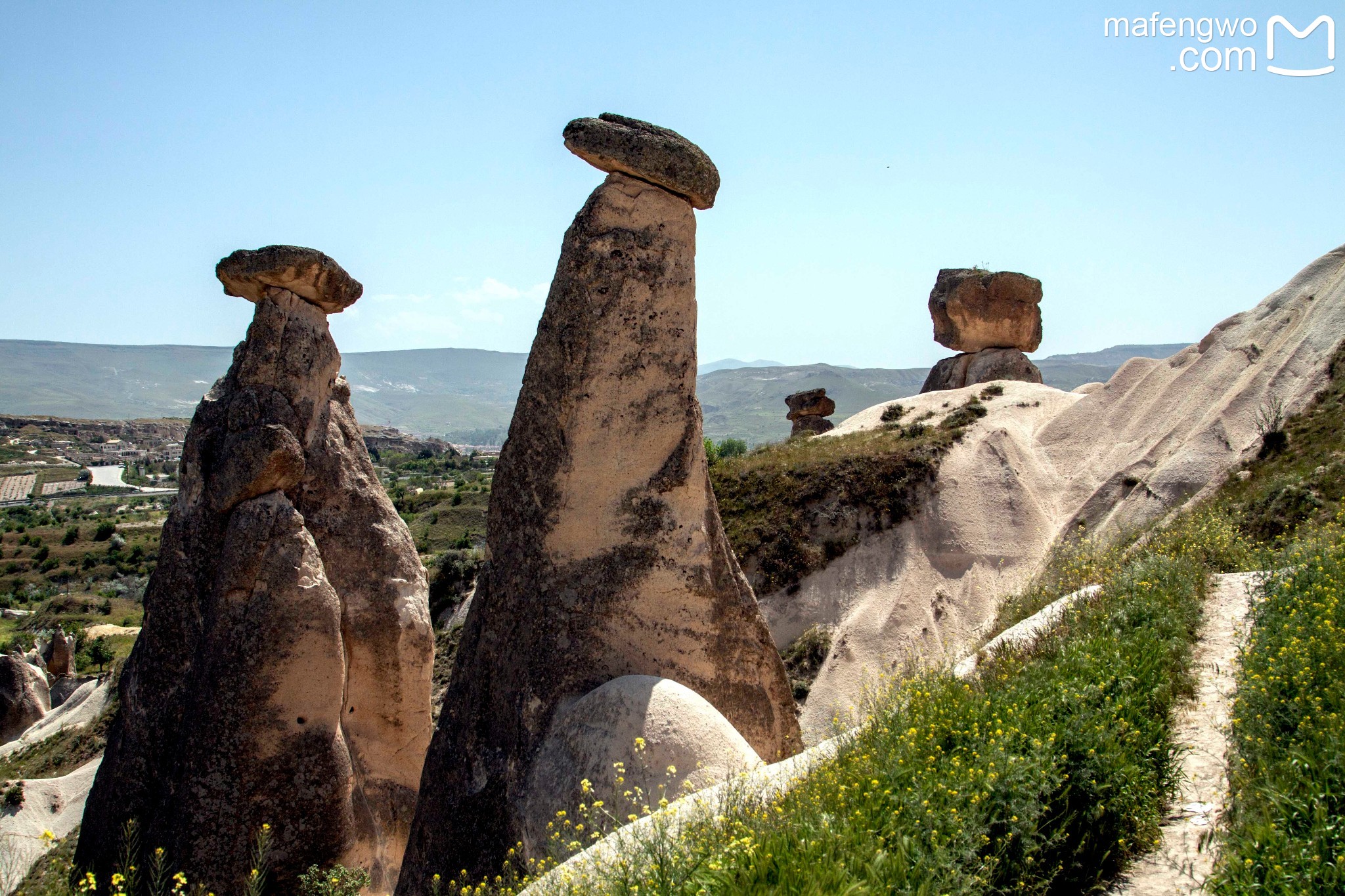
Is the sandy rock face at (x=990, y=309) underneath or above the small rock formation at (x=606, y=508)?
above

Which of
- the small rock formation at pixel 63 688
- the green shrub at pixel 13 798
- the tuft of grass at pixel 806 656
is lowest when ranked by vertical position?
the small rock formation at pixel 63 688

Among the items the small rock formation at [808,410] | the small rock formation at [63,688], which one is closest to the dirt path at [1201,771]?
the small rock formation at [808,410]

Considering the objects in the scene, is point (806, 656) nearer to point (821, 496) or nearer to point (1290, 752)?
point (821, 496)

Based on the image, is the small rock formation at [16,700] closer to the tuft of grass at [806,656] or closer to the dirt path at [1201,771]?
the tuft of grass at [806,656]

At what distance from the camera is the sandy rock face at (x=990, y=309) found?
2381 centimetres

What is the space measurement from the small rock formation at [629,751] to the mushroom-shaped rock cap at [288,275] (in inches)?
147

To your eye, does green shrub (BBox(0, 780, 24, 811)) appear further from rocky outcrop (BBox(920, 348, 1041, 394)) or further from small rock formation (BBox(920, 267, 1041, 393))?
small rock formation (BBox(920, 267, 1041, 393))

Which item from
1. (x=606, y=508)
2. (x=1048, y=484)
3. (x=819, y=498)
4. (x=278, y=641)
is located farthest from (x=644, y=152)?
(x=1048, y=484)

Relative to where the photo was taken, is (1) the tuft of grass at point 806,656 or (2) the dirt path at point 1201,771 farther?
(1) the tuft of grass at point 806,656

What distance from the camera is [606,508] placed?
5.54 meters

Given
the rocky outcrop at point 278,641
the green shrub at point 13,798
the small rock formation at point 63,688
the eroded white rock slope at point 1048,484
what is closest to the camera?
the rocky outcrop at point 278,641

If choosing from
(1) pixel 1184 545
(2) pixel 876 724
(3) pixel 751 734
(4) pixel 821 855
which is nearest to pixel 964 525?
(1) pixel 1184 545

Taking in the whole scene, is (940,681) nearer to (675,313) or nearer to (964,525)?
(675,313)

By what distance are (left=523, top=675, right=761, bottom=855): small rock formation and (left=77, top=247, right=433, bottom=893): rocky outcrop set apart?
77.8 inches
